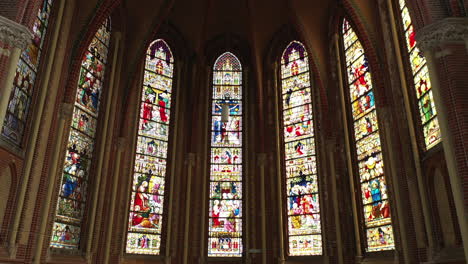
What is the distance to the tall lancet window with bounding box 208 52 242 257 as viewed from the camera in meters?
14.9

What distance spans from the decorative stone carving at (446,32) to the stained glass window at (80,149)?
31.0 ft

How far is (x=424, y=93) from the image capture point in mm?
10266

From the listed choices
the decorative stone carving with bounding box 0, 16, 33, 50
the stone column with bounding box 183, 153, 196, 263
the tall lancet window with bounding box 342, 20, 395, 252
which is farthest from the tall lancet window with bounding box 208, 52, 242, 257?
the decorative stone carving with bounding box 0, 16, 33, 50

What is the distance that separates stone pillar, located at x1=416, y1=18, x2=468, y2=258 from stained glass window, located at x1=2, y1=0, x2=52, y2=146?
28.5 feet

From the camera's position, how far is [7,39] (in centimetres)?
876

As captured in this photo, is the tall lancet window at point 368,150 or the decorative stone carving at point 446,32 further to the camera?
the tall lancet window at point 368,150

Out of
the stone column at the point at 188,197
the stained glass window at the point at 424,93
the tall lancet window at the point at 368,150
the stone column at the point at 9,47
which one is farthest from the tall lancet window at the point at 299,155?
the stone column at the point at 9,47

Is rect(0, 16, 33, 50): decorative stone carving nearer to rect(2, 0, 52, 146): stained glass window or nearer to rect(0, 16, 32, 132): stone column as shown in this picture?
rect(0, 16, 32, 132): stone column

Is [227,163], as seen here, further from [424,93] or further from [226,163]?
[424,93]

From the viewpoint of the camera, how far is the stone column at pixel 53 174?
1073 cm

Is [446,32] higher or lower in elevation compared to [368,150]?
higher

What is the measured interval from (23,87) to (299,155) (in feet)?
28.9

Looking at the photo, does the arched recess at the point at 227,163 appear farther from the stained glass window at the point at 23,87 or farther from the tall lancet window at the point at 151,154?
the stained glass window at the point at 23,87

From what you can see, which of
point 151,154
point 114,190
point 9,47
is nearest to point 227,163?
point 151,154
